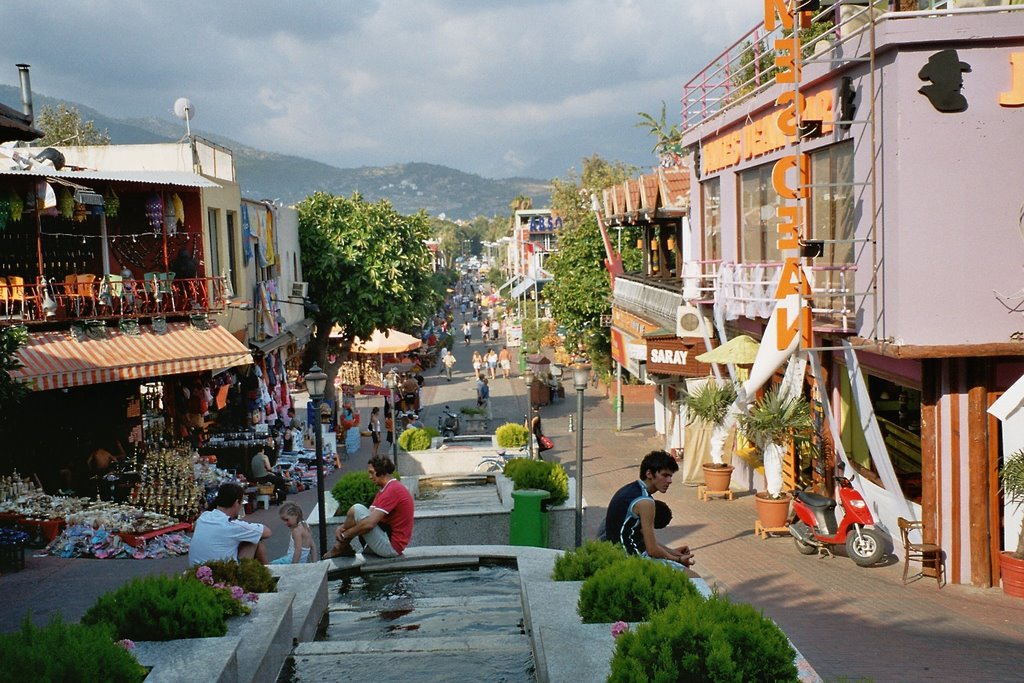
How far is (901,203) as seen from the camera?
504 inches

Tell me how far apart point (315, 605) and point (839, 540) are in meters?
8.46

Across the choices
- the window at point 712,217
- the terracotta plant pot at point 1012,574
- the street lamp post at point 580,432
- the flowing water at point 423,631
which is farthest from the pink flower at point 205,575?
the window at point 712,217

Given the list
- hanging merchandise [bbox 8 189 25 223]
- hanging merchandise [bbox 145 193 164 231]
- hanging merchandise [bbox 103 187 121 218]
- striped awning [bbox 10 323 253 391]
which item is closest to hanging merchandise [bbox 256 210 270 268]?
hanging merchandise [bbox 145 193 164 231]

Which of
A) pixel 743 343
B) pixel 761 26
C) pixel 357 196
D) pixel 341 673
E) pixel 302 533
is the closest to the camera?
pixel 341 673

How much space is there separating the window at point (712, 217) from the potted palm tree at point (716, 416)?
3541mm

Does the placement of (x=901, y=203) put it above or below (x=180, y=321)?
above

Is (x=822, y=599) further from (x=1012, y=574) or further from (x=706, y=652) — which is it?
(x=706, y=652)

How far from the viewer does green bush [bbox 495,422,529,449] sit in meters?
23.4

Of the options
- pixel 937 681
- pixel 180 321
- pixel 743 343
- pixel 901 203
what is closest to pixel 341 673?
pixel 937 681

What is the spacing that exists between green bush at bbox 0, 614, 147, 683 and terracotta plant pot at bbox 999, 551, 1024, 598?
10162 mm

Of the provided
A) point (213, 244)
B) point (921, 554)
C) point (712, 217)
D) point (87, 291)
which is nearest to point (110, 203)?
point (87, 291)

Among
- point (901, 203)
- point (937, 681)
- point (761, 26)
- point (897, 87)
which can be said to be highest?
point (761, 26)

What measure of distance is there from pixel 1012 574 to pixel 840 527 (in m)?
2.55

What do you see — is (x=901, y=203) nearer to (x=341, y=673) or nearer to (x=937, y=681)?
(x=937, y=681)
